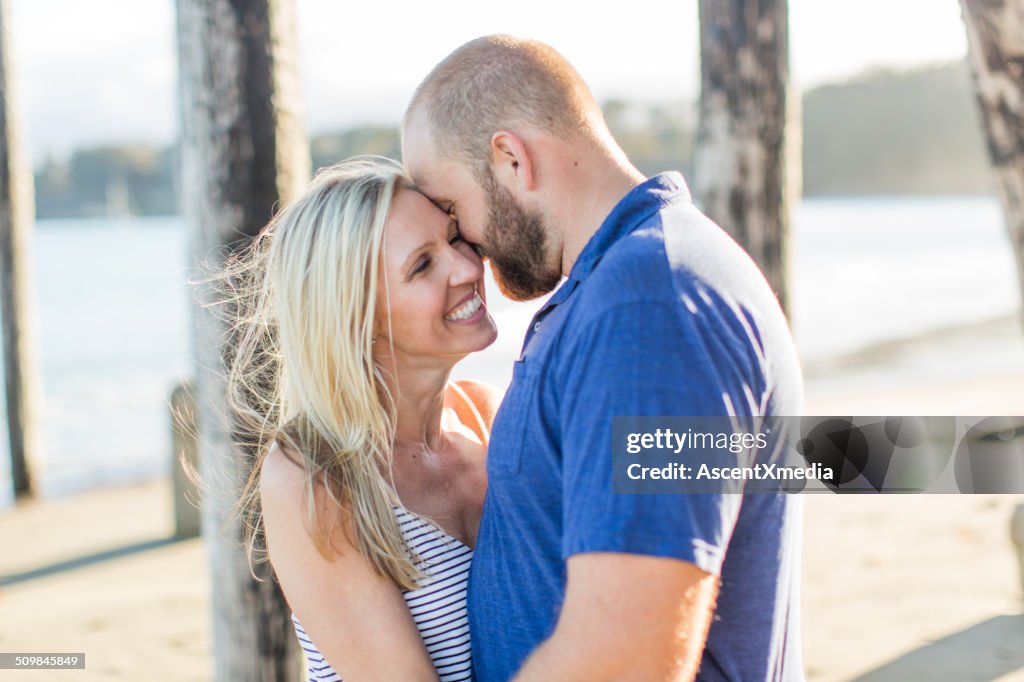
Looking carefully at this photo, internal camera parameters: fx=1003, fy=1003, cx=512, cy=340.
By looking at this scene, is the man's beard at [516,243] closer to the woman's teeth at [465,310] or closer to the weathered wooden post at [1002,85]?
the woman's teeth at [465,310]

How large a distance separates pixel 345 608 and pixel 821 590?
14.0 feet

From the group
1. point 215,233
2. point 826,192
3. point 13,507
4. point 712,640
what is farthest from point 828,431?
point 826,192

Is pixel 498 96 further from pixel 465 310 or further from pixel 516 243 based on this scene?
pixel 465 310

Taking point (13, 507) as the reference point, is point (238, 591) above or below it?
above

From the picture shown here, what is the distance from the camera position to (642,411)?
1.53 meters

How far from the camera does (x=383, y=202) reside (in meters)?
2.38

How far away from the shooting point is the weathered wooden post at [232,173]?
3020 millimetres

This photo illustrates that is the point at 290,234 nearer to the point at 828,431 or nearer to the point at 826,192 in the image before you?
the point at 828,431

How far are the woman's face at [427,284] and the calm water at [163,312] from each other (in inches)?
30.1

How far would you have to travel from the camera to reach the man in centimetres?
155

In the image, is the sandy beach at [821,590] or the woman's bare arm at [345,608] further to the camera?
the sandy beach at [821,590]

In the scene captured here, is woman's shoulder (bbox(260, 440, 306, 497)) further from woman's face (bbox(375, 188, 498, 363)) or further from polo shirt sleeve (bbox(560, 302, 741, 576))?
polo shirt sleeve (bbox(560, 302, 741, 576))

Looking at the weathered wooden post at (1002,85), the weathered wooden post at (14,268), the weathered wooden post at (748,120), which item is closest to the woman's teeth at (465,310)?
the weathered wooden post at (1002,85)

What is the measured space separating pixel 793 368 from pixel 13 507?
381 inches
